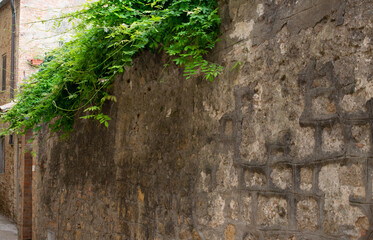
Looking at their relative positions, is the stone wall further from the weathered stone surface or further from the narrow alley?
the weathered stone surface

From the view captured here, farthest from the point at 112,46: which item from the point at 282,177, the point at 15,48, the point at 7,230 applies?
the point at 15,48

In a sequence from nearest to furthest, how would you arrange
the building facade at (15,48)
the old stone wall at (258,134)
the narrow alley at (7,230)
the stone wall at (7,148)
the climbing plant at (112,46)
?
the old stone wall at (258,134), the climbing plant at (112,46), the narrow alley at (7,230), the building facade at (15,48), the stone wall at (7,148)

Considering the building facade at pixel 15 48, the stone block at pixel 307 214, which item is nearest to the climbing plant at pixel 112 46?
the stone block at pixel 307 214

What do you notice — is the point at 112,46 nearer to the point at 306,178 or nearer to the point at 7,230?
the point at 306,178

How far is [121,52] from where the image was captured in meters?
3.97

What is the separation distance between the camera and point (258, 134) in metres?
2.60

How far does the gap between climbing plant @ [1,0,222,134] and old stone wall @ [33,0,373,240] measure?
0.49 ft

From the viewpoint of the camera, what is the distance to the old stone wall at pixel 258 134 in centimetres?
205

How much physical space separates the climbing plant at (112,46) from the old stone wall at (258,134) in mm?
149

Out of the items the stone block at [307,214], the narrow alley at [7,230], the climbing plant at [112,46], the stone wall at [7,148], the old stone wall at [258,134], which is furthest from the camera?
the stone wall at [7,148]

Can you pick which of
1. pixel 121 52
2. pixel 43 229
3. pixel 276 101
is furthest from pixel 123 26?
pixel 43 229

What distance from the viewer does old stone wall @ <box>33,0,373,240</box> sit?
2.05 metres

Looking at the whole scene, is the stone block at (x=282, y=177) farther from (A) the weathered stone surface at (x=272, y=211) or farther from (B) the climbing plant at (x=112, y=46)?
(B) the climbing plant at (x=112, y=46)

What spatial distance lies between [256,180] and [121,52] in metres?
2.01
